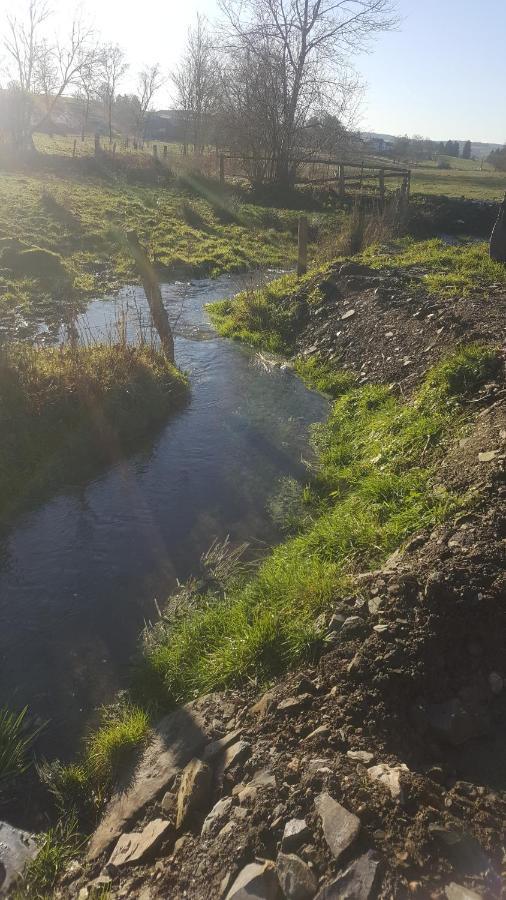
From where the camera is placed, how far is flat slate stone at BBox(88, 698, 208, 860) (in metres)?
3.60

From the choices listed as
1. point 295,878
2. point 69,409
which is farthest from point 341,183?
point 295,878

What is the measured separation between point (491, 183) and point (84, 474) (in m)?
46.5

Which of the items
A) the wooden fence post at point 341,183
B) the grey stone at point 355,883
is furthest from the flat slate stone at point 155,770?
the wooden fence post at point 341,183

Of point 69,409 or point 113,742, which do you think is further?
point 69,409

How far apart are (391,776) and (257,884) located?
0.85m

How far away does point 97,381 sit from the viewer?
30.2 ft

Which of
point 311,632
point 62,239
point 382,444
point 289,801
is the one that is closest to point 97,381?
point 382,444

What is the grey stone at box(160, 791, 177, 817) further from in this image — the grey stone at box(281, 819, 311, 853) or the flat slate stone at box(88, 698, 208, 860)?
the grey stone at box(281, 819, 311, 853)

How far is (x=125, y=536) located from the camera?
6.73 meters

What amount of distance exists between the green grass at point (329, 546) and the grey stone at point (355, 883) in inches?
66.4

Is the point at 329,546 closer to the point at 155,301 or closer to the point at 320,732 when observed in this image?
the point at 320,732

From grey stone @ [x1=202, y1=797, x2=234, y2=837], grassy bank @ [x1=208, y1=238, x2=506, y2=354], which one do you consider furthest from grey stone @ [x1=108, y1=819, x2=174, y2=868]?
grassy bank @ [x1=208, y1=238, x2=506, y2=354]

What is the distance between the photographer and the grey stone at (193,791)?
3420 mm

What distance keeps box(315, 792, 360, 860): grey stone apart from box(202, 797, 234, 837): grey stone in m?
0.59
